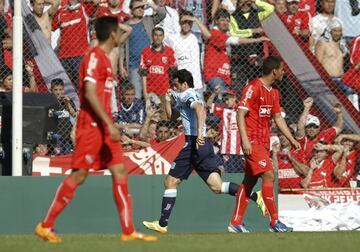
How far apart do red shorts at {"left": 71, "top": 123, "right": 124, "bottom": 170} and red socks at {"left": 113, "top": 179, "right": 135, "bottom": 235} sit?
0.21 meters

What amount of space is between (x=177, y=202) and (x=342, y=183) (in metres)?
2.76

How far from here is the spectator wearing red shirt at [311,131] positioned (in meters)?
16.3

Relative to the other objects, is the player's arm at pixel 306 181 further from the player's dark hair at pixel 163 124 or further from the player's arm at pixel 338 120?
the player's dark hair at pixel 163 124

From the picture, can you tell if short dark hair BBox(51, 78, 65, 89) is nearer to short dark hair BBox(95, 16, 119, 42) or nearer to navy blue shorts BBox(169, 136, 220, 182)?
navy blue shorts BBox(169, 136, 220, 182)

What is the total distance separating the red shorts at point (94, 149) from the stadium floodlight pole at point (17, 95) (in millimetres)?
4815

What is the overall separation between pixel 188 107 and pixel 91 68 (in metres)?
4.11

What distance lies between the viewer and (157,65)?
16562 mm

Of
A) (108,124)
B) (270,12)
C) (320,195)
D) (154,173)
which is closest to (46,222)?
(108,124)

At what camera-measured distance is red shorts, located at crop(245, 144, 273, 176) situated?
12484 millimetres

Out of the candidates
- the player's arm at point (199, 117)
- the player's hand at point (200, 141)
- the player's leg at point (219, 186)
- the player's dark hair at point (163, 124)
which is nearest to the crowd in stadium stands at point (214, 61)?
the player's dark hair at point (163, 124)

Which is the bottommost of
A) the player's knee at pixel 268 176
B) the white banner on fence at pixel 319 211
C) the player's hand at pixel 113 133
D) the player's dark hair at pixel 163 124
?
the white banner on fence at pixel 319 211

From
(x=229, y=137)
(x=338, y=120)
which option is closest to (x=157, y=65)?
(x=229, y=137)

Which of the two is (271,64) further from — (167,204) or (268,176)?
(167,204)

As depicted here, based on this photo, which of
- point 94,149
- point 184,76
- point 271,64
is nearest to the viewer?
point 94,149
